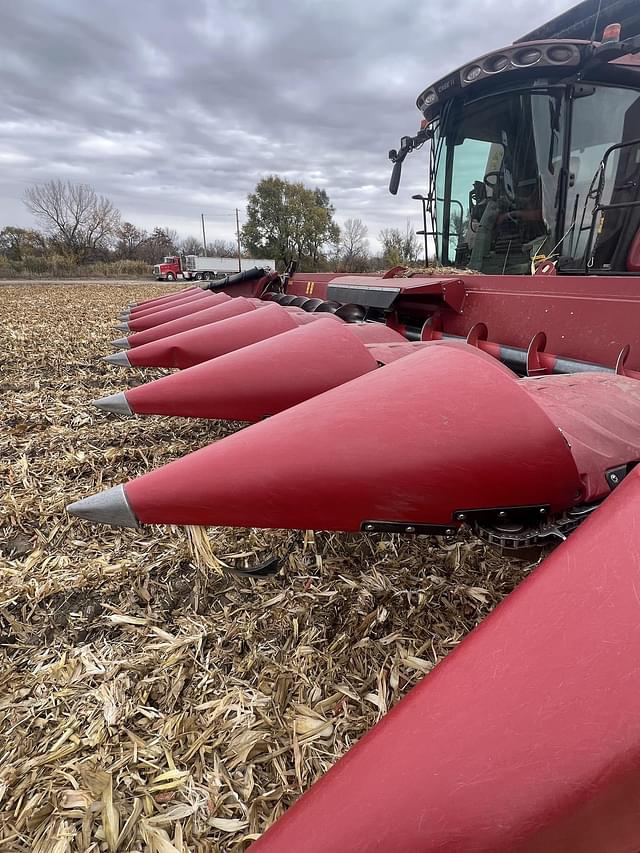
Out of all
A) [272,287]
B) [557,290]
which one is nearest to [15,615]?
[557,290]

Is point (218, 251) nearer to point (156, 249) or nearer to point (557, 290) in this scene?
point (156, 249)

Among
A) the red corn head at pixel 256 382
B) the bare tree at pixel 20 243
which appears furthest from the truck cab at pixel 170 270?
the red corn head at pixel 256 382

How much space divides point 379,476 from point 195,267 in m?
41.6

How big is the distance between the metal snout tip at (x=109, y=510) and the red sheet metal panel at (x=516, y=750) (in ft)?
2.13

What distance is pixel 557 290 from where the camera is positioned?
236 cm

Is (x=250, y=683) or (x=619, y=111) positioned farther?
(x=619, y=111)

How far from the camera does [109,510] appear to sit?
3.59 ft

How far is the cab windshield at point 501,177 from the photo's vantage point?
342 centimetres

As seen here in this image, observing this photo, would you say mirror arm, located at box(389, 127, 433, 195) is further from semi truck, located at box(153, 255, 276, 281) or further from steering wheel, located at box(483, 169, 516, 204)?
semi truck, located at box(153, 255, 276, 281)

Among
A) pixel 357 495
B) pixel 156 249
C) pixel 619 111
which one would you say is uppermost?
pixel 156 249

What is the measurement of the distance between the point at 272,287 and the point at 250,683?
17.8 feet

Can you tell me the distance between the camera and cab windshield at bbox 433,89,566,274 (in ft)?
11.2

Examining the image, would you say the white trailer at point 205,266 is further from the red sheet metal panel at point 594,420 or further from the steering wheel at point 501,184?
the red sheet metal panel at point 594,420

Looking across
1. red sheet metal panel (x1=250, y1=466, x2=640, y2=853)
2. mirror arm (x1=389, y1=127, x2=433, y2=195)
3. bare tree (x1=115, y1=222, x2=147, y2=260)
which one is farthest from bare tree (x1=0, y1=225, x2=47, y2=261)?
red sheet metal panel (x1=250, y1=466, x2=640, y2=853)
